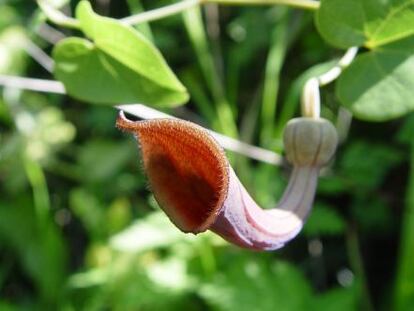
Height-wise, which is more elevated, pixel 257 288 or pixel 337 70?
pixel 337 70

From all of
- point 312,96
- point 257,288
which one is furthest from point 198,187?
point 257,288

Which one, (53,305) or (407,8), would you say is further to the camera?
(53,305)

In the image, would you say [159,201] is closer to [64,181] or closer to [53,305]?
[53,305]

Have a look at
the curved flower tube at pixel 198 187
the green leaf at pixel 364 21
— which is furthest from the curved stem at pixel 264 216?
the green leaf at pixel 364 21

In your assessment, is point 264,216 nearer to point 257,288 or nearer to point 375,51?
point 375,51

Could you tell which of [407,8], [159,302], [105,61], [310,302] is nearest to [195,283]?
[159,302]

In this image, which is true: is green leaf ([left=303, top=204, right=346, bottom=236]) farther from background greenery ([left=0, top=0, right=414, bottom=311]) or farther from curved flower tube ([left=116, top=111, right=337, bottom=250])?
Answer: curved flower tube ([left=116, top=111, right=337, bottom=250])
